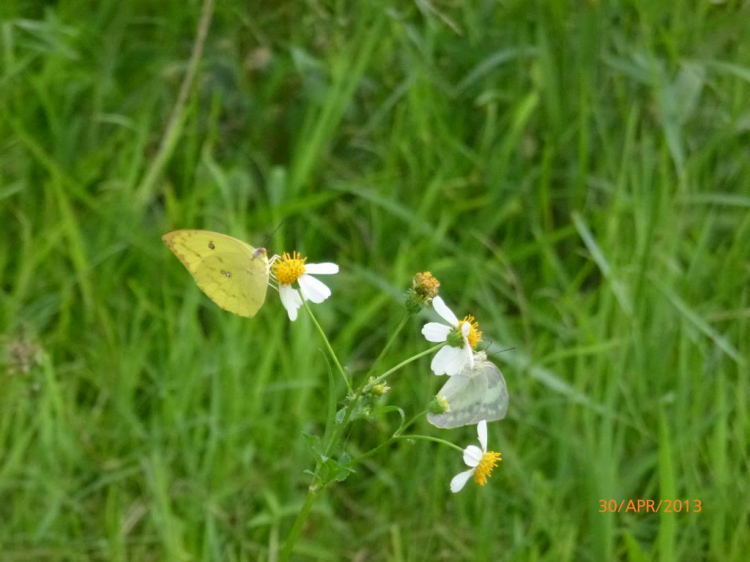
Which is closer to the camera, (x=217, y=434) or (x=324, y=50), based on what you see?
(x=217, y=434)

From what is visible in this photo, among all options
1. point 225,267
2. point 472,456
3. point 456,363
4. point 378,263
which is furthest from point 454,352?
point 378,263

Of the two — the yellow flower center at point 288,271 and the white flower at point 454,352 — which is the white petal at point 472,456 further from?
the yellow flower center at point 288,271

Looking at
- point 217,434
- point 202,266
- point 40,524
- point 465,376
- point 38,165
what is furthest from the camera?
point 38,165

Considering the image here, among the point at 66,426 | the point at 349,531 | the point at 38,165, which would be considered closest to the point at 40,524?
the point at 66,426

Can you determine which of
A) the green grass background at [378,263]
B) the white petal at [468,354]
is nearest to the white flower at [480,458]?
the white petal at [468,354]

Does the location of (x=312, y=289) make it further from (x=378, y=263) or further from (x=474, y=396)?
(x=378, y=263)

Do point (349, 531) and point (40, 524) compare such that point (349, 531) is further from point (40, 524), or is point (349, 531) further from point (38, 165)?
point (38, 165)
